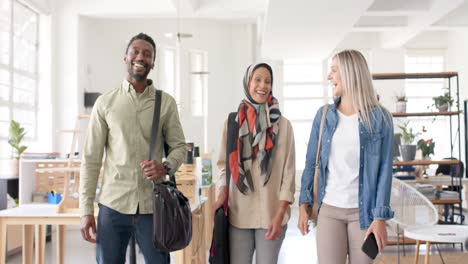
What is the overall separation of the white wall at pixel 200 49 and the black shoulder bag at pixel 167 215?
834 cm

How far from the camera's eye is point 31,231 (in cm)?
379

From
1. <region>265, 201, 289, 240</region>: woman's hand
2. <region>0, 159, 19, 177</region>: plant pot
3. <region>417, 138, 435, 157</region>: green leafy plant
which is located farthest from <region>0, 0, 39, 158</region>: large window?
<region>265, 201, 289, 240</region>: woman's hand

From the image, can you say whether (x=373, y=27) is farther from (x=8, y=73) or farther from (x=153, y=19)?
(x=8, y=73)

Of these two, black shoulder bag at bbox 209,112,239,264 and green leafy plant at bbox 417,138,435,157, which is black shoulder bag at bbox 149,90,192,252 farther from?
green leafy plant at bbox 417,138,435,157

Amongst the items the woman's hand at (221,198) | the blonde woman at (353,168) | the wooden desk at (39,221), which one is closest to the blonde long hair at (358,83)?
the blonde woman at (353,168)

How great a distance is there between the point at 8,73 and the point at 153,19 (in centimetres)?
385

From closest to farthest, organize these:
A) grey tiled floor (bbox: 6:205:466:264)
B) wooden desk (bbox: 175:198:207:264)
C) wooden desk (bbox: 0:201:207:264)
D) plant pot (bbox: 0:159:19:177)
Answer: wooden desk (bbox: 175:198:207:264) < wooden desk (bbox: 0:201:207:264) < grey tiled floor (bbox: 6:205:466:264) < plant pot (bbox: 0:159:19:177)

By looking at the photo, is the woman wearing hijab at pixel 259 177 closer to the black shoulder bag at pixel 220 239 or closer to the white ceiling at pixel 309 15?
the black shoulder bag at pixel 220 239

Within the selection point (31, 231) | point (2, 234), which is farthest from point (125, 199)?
point (31, 231)

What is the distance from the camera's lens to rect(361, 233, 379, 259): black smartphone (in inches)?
77.8

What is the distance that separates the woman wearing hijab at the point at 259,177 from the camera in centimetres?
225

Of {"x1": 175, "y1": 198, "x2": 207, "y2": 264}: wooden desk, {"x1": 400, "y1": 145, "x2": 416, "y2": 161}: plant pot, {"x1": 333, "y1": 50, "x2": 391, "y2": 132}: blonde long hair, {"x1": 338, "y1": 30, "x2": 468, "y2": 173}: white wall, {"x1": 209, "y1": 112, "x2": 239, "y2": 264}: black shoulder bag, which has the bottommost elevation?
{"x1": 175, "y1": 198, "x2": 207, "y2": 264}: wooden desk

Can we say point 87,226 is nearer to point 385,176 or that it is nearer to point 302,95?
point 385,176

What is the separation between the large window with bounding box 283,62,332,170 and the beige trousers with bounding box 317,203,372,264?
1006 cm
